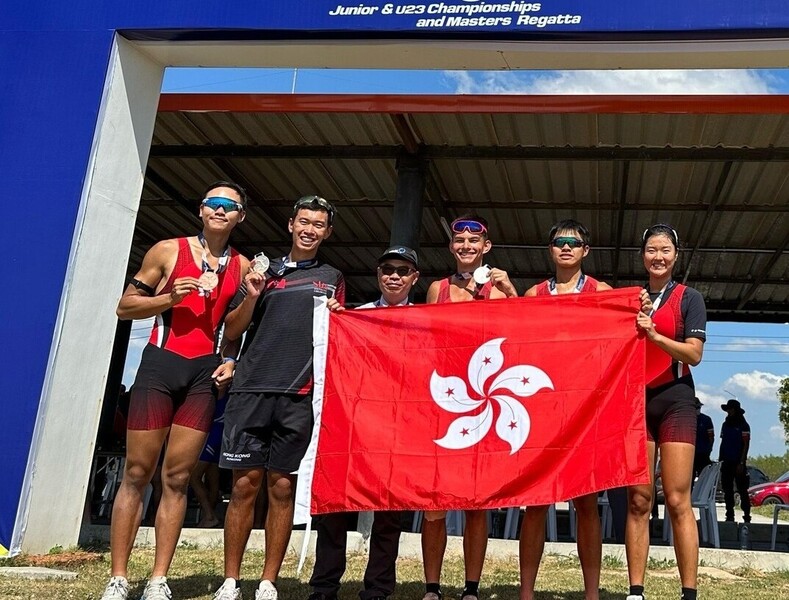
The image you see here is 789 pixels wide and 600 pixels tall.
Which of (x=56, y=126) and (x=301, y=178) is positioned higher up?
(x=301, y=178)

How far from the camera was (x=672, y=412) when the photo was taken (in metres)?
4.45

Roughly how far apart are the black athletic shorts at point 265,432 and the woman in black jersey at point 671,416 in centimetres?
184

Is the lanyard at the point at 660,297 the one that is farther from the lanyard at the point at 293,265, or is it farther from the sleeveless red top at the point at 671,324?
the lanyard at the point at 293,265

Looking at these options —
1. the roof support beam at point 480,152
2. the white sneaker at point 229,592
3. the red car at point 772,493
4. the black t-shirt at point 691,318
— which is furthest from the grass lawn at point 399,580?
the red car at point 772,493

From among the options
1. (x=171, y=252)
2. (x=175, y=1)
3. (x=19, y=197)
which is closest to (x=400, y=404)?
(x=171, y=252)

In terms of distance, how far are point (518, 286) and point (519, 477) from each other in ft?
41.9

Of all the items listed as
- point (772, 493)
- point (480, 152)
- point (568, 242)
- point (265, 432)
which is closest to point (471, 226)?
point (568, 242)

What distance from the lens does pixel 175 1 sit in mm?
6277

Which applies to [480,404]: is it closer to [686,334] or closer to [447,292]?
[447,292]

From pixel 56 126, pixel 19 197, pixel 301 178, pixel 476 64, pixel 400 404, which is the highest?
pixel 301 178

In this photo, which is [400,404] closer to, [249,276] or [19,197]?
[249,276]

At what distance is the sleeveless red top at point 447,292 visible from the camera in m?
4.95

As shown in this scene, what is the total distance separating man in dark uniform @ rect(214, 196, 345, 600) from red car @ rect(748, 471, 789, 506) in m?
17.0

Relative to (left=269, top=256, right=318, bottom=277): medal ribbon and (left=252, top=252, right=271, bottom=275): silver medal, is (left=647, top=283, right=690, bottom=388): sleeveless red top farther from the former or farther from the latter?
(left=252, top=252, right=271, bottom=275): silver medal
